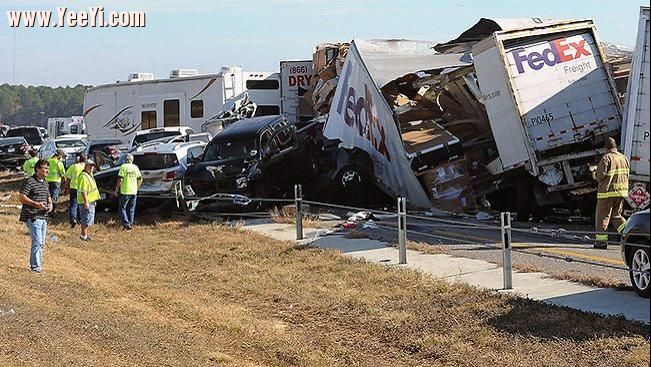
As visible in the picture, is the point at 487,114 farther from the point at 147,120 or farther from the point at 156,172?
the point at 147,120

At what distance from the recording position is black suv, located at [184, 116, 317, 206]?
64.2 feet

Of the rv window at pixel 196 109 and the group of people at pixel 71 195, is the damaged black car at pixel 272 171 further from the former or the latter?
the rv window at pixel 196 109

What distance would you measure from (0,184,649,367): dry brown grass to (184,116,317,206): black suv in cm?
464

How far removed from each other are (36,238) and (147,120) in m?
20.2

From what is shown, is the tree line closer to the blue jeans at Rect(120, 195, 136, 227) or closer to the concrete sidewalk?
the blue jeans at Rect(120, 195, 136, 227)

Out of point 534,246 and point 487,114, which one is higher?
point 487,114

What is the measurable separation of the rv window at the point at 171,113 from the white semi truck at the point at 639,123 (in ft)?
65.4

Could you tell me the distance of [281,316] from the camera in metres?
11.0

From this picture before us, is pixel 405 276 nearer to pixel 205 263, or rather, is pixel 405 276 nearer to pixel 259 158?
pixel 205 263

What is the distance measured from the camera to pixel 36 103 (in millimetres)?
153250

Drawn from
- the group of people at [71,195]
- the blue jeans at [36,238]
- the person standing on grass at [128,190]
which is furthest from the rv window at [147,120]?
the blue jeans at [36,238]

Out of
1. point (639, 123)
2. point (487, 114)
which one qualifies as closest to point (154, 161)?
point (487, 114)

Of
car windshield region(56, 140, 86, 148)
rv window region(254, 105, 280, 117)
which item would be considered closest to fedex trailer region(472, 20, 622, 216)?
rv window region(254, 105, 280, 117)

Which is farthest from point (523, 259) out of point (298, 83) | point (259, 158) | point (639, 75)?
point (298, 83)
